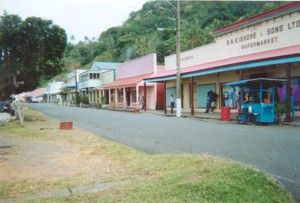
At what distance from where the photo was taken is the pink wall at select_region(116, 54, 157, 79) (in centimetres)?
4172

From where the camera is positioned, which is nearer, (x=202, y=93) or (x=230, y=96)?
(x=230, y=96)

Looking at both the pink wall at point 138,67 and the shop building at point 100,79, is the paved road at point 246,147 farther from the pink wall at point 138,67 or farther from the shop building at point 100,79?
the shop building at point 100,79

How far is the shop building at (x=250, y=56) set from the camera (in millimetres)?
21344

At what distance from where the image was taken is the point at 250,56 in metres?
23.8

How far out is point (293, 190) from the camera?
21.7 feet

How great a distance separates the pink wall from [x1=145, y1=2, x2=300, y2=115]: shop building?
308 inches

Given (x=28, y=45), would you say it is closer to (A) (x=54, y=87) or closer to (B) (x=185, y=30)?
(B) (x=185, y=30)

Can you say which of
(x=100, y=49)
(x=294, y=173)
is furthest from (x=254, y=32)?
(x=100, y=49)

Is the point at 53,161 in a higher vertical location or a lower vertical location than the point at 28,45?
lower

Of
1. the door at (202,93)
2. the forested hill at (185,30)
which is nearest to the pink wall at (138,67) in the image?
the forested hill at (185,30)

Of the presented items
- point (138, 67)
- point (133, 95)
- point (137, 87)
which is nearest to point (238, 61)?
point (137, 87)

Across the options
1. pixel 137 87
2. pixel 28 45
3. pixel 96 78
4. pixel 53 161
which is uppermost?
pixel 28 45

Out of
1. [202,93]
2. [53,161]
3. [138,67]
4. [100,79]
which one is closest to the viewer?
[53,161]

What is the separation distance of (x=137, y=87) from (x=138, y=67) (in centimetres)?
509
